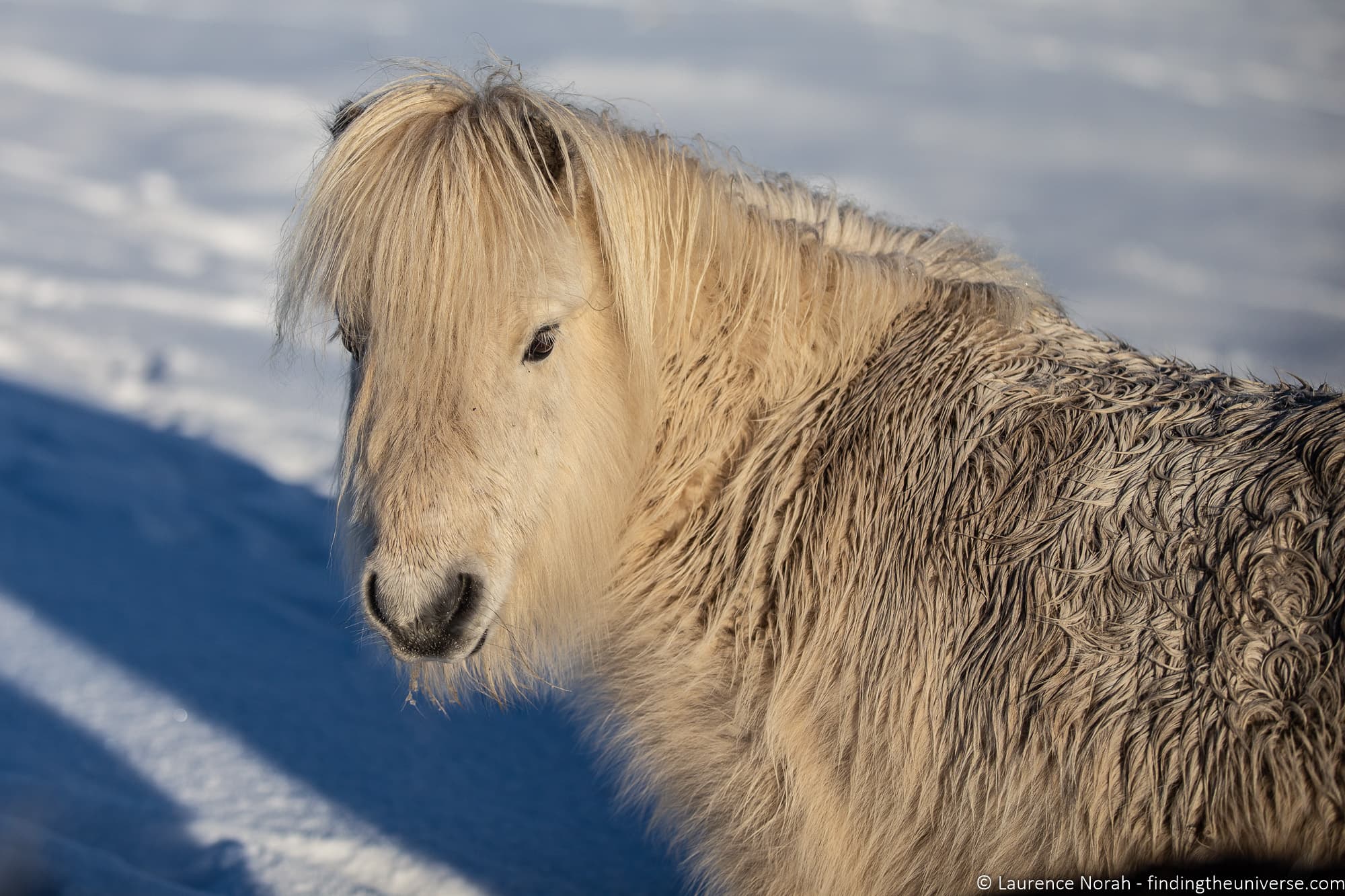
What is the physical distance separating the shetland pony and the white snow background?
602mm

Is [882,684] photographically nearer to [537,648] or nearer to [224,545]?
[537,648]

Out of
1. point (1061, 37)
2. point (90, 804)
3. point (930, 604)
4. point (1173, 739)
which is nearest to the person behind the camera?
point (1173, 739)

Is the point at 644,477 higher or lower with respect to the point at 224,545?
higher

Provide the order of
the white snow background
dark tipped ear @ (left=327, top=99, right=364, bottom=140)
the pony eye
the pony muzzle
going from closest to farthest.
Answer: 1. the pony muzzle
2. the pony eye
3. dark tipped ear @ (left=327, top=99, right=364, bottom=140)
4. the white snow background

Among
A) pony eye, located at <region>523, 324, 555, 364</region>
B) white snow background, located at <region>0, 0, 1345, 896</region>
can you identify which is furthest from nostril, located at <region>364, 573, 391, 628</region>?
white snow background, located at <region>0, 0, 1345, 896</region>

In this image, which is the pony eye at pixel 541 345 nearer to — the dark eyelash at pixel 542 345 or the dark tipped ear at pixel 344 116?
the dark eyelash at pixel 542 345

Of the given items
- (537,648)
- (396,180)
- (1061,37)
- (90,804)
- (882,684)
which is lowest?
(90,804)

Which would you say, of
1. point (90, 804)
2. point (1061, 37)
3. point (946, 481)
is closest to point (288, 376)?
point (90, 804)

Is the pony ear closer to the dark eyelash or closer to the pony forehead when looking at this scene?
the pony forehead

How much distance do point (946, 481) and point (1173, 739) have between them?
0.60 meters

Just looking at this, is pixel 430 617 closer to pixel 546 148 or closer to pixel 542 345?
pixel 542 345

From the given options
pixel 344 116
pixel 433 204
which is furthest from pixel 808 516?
pixel 344 116

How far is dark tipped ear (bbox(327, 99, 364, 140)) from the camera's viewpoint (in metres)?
2.06

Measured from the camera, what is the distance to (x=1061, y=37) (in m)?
8.34
